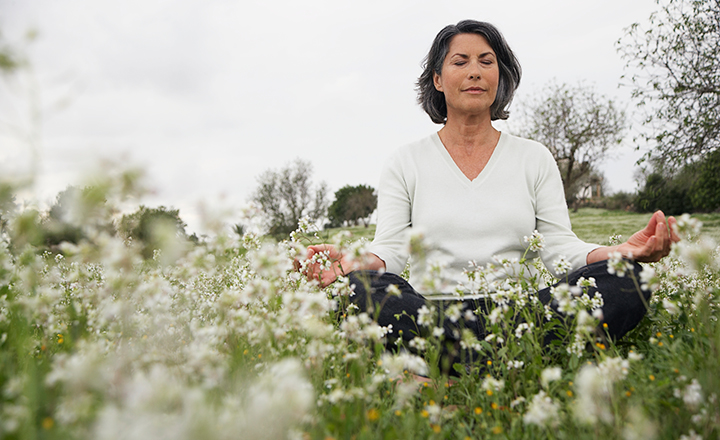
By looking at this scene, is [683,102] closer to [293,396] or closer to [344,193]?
[293,396]

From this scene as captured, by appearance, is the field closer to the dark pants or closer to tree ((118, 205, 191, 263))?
tree ((118, 205, 191, 263))

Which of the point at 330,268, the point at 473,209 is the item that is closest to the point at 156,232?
the point at 330,268

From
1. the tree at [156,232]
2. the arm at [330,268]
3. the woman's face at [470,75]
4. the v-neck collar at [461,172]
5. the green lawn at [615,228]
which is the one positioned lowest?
the green lawn at [615,228]

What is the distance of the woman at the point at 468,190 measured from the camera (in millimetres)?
3381

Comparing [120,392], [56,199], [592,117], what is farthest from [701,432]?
[592,117]

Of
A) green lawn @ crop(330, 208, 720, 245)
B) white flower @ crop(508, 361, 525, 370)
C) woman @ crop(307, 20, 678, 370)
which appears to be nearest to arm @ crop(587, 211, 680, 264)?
woman @ crop(307, 20, 678, 370)

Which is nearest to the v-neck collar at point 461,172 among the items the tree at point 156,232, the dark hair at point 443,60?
the dark hair at point 443,60

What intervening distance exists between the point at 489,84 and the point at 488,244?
1316mm

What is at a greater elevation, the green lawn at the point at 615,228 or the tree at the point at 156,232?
the tree at the point at 156,232

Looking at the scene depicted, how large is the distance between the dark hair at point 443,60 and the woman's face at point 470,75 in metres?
0.07

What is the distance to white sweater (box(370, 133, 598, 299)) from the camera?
3.42 m

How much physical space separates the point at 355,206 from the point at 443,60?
51898 millimetres

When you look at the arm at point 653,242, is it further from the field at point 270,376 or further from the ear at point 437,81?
the ear at point 437,81

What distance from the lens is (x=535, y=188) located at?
374 cm
